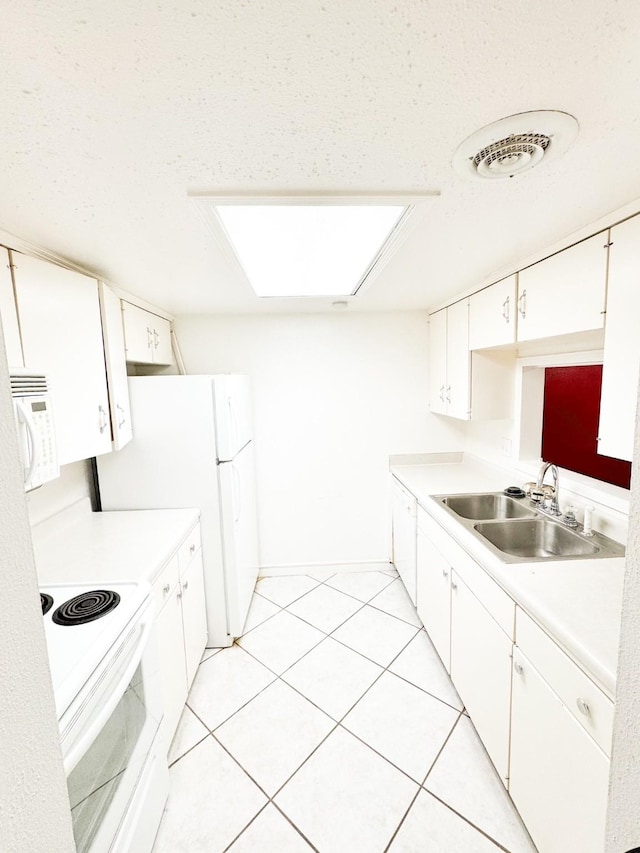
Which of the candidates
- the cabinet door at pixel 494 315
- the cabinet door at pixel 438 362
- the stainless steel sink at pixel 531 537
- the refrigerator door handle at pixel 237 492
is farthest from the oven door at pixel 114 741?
the cabinet door at pixel 438 362

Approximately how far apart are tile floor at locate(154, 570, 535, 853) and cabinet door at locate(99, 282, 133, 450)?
58.0 inches

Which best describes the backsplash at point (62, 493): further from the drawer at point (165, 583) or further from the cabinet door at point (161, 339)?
the cabinet door at point (161, 339)

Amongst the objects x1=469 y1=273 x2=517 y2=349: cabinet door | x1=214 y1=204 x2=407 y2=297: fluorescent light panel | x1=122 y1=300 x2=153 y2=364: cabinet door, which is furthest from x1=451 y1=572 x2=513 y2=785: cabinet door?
x1=122 y1=300 x2=153 y2=364: cabinet door

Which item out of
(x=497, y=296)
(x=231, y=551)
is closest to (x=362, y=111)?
(x=497, y=296)

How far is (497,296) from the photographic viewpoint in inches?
76.1

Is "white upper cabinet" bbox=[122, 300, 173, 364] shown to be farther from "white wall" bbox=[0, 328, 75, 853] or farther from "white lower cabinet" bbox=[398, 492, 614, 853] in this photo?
"white lower cabinet" bbox=[398, 492, 614, 853]

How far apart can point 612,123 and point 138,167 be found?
1.12 meters

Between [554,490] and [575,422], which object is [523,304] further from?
[554,490]

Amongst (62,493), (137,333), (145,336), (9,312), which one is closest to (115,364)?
(137,333)

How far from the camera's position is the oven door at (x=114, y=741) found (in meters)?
0.92

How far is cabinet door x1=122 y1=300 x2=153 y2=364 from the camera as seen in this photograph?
2.01 metres

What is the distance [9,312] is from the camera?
121 centimetres

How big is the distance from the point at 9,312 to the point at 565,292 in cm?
206

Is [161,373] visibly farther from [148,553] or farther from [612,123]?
[612,123]
